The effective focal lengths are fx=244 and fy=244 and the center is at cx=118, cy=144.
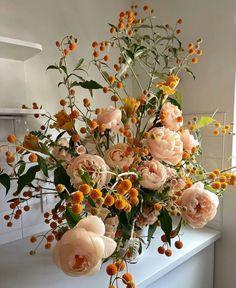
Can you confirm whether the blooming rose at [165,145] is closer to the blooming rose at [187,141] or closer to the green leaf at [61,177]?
the blooming rose at [187,141]

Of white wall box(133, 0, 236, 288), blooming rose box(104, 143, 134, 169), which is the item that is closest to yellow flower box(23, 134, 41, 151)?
blooming rose box(104, 143, 134, 169)

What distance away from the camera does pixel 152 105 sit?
2.06ft

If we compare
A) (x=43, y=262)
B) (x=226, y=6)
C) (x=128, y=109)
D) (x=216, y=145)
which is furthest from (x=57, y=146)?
(x=226, y=6)

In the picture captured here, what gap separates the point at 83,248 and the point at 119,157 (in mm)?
246

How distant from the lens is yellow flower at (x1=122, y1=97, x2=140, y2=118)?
1.92 feet

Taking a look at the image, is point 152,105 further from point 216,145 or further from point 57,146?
point 216,145

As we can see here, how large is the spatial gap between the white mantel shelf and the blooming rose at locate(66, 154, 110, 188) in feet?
1.28

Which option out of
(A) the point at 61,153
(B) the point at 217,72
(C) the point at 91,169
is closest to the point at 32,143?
(A) the point at 61,153

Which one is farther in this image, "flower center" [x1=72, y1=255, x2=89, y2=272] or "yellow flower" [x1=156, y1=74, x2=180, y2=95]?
"yellow flower" [x1=156, y1=74, x2=180, y2=95]

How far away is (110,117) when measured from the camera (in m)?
0.58

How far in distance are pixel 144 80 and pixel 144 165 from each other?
806 millimetres

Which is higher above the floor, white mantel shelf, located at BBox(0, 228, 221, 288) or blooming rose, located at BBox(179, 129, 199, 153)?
blooming rose, located at BBox(179, 129, 199, 153)

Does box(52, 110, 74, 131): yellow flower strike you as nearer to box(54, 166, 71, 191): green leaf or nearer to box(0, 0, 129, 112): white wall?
box(54, 166, 71, 191): green leaf

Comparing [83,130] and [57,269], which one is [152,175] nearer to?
[83,130]
